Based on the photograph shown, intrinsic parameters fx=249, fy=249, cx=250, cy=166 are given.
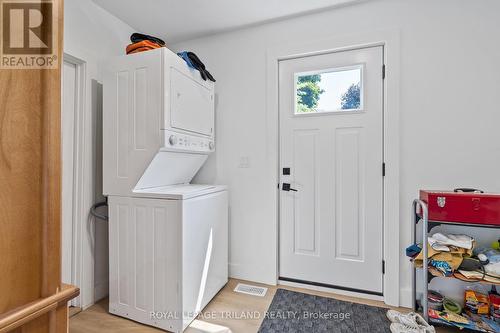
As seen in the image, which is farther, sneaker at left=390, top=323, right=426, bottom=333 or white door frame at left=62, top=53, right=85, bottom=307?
white door frame at left=62, top=53, right=85, bottom=307

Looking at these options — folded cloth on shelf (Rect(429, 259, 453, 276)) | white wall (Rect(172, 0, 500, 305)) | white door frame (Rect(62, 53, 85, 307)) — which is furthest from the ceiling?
folded cloth on shelf (Rect(429, 259, 453, 276))

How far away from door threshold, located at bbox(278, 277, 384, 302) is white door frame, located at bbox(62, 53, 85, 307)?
5.88 feet

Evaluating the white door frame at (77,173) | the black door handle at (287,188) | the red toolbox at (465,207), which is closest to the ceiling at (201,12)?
the white door frame at (77,173)

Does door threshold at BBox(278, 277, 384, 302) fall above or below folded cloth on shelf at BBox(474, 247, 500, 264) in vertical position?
below

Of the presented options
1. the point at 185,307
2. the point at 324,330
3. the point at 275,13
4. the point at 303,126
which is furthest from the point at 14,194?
the point at 275,13

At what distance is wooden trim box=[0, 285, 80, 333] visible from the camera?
18.1 inches

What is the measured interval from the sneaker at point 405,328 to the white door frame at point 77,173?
241cm

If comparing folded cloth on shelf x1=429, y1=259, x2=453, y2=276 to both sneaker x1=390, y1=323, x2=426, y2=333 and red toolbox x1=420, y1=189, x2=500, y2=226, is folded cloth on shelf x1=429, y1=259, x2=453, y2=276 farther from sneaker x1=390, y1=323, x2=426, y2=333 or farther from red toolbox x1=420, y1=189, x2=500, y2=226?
sneaker x1=390, y1=323, x2=426, y2=333

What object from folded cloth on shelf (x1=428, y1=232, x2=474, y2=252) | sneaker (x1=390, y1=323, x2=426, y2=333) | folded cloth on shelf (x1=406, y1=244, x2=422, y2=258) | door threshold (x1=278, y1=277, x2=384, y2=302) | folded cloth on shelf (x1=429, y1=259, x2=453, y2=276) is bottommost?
door threshold (x1=278, y1=277, x2=384, y2=302)

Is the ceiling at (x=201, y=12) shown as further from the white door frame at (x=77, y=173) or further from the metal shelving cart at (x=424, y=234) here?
the metal shelving cart at (x=424, y=234)

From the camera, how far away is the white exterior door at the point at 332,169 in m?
2.17

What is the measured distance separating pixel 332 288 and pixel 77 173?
7.98 feet

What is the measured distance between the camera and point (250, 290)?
2.32m

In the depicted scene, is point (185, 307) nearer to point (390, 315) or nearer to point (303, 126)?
point (390, 315)
